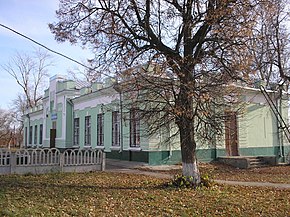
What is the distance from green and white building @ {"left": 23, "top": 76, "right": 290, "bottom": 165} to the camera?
62.2 feet

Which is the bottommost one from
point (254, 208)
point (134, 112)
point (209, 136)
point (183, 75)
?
point (254, 208)

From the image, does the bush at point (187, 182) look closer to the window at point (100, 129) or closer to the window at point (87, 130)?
the window at point (100, 129)

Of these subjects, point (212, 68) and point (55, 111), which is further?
point (55, 111)

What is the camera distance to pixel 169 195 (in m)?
9.18

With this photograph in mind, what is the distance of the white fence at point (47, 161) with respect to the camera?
13.2 metres

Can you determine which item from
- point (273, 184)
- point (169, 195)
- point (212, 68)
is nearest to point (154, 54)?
point (212, 68)

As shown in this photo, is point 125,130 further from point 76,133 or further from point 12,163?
point 76,133

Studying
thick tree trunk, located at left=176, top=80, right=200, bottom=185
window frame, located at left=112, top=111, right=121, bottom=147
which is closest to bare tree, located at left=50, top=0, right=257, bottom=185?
thick tree trunk, located at left=176, top=80, right=200, bottom=185

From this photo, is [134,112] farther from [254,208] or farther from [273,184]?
[273,184]

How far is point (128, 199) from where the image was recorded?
872 centimetres

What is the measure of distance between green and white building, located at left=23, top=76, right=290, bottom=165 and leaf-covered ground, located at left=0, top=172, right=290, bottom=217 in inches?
230

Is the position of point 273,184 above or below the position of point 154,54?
below

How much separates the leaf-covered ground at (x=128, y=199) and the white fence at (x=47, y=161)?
164cm

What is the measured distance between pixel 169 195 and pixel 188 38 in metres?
5.09
